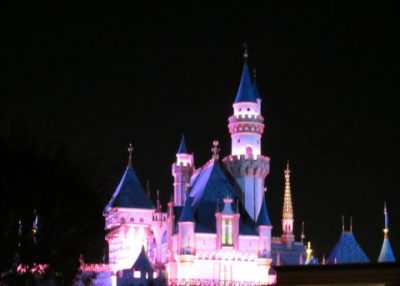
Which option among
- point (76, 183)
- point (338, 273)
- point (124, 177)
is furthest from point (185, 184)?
point (338, 273)

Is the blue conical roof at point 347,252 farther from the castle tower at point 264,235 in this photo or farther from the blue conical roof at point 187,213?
the blue conical roof at point 187,213

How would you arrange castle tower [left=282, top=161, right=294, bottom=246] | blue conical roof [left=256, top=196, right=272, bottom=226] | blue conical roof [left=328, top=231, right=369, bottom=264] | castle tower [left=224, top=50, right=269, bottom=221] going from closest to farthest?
blue conical roof [left=256, top=196, right=272, bottom=226]
blue conical roof [left=328, top=231, right=369, bottom=264]
castle tower [left=224, top=50, right=269, bottom=221]
castle tower [left=282, top=161, right=294, bottom=246]

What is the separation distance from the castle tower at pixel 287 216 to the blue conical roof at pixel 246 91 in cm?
1274

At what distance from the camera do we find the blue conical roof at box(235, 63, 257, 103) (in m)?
81.7

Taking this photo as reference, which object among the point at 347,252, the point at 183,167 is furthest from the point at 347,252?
the point at 183,167

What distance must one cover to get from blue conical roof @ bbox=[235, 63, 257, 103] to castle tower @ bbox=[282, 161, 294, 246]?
12737 mm

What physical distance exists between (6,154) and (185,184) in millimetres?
44728

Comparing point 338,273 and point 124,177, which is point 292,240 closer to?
point 124,177

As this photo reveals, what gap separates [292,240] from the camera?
90250mm

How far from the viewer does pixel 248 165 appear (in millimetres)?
79188

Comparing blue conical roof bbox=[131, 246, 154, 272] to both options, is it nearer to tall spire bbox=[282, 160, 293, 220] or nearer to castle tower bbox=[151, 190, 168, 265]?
castle tower bbox=[151, 190, 168, 265]

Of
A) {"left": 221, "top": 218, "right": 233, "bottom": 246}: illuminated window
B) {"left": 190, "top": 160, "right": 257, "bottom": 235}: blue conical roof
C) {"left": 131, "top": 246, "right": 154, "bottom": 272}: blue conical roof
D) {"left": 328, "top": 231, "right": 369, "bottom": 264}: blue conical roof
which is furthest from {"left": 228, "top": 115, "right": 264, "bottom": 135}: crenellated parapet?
{"left": 131, "top": 246, "right": 154, "bottom": 272}: blue conical roof

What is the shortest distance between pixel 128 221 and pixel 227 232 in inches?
299

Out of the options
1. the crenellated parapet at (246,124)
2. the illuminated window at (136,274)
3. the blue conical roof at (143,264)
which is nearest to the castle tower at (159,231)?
the blue conical roof at (143,264)
